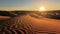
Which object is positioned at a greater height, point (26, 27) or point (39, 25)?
point (39, 25)

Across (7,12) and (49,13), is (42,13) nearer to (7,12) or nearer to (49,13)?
(49,13)

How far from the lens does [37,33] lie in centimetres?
1059

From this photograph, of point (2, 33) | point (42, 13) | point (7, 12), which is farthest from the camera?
point (42, 13)

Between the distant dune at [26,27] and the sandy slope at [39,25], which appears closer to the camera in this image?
the distant dune at [26,27]

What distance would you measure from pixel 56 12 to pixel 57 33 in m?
26.9

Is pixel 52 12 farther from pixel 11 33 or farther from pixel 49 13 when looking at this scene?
pixel 11 33

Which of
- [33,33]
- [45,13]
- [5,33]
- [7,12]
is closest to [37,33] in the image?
[33,33]

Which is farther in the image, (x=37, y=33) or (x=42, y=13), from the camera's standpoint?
(x=42, y=13)

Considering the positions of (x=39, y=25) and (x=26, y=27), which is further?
(x=39, y=25)

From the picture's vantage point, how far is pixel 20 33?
9688 millimetres

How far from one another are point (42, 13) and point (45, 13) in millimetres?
788

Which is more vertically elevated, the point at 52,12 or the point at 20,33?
the point at 52,12

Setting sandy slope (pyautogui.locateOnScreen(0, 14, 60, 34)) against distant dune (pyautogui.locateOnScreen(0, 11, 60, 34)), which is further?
sandy slope (pyautogui.locateOnScreen(0, 14, 60, 34))

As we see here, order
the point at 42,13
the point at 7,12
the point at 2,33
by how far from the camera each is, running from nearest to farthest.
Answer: the point at 2,33, the point at 7,12, the point at 42,13
